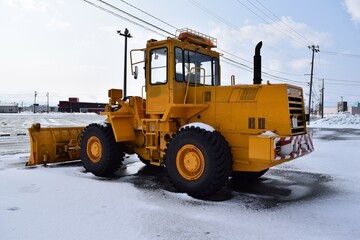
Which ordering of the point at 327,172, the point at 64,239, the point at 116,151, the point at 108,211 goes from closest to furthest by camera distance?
the point at 64,239
the point at 108,211
the point at 116,151
the point at 327,172

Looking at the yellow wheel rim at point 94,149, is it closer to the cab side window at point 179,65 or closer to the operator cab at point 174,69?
the operator cab at point 174,69

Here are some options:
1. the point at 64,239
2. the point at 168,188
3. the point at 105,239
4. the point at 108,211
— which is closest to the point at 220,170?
the point at 168,188

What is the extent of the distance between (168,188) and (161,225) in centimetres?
238

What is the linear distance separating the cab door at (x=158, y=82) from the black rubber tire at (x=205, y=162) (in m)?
1.17

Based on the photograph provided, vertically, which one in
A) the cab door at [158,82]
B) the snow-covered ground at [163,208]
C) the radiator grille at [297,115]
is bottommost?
the snow-covered ground at [163,208]

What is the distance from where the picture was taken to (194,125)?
22.4 feet

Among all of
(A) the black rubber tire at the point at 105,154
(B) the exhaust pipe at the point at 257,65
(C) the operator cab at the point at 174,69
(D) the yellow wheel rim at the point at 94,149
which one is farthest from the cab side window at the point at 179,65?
(D) the yellow wheel rim at the point at 94,149

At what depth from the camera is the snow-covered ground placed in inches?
183

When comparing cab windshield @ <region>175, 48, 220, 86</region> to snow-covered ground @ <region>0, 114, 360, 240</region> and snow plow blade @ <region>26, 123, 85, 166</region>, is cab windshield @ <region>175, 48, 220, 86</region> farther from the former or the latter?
snow plow blade @ <region>26, 123, 85, 166</region>

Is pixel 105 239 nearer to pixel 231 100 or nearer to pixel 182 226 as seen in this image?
pixel 182 226

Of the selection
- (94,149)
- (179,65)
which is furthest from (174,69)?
(94,149)

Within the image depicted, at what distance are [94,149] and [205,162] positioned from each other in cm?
363

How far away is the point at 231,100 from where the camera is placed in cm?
717

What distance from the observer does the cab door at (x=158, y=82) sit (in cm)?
771
